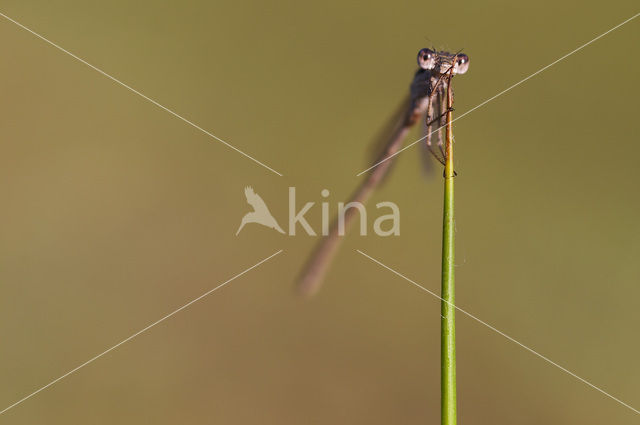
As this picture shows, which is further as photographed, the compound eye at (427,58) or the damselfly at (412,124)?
the compound eye at (427,58)

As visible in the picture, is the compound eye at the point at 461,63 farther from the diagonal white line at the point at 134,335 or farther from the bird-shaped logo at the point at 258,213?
the bird-shaped logo at the point at 258,213

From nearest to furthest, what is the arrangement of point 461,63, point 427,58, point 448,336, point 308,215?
1. point 448,336
2. point 461,63
3. point 427,58
4. point 308,215

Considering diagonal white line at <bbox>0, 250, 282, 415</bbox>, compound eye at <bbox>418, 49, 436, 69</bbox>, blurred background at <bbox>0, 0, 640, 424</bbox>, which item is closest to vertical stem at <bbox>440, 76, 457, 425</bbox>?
compound eye at <bbox>418, 49, 436, 69</bbox>

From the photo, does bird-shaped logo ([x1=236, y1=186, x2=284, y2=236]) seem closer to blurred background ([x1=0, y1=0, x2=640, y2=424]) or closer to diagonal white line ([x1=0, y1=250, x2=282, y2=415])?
blurred background ([x1=0, y1=0, x2=640, y2=424])

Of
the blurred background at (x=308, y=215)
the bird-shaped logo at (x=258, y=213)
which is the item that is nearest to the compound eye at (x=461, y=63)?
the blurred background at (x=308, y=215)

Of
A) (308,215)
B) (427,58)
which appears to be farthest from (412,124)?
(308,215)

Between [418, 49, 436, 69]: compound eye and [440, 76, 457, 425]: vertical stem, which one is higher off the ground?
[418, 49, 436, 69]: compound eye

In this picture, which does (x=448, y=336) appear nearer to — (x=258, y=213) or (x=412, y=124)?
(x=412, y=124)
